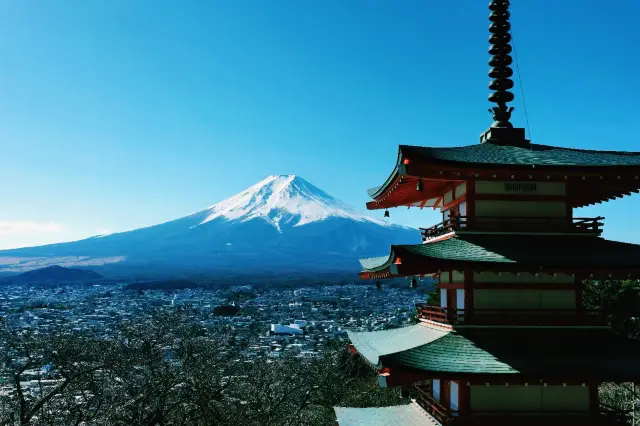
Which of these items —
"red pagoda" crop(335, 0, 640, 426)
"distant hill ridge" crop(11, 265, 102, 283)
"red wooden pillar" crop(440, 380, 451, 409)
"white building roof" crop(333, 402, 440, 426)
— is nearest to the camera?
"red pagoda" crop(335, 0, 640, 426)

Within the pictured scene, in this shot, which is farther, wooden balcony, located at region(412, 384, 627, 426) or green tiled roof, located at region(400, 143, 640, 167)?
green tiled roof, located at region(400, 143, 640, 167)

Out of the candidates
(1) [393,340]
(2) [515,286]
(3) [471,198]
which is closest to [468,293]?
(2) [515,286]

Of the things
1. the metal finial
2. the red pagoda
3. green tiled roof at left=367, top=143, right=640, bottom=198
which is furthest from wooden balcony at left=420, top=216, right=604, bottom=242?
the metal finial

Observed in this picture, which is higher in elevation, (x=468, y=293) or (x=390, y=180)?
(x=390, y=180)

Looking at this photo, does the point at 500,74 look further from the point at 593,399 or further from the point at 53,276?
the point at 53,276

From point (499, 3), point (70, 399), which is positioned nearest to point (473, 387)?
point (499, 3)

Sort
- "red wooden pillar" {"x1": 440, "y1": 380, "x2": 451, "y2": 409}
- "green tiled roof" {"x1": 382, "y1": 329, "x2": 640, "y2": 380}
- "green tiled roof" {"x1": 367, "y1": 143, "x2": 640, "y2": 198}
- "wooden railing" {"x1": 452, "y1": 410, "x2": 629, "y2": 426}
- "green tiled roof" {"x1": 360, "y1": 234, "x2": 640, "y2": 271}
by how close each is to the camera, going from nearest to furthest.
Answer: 1. "green tiled roof" {"x1": 382, "y1": 329, "x2": 640, "y2": 380}
2. "green tiled roof" {"x1": 360, "y1": 234, "x2": 640, "y2": 271}
3. "wooden railing" {"x1": 452, "y1": 410, "x2": 629, "y2": 426}
4. "green tiled roof" {"x1": 367, "y1": 143, "x2": 640, "y2": 198}
5. "red wooden pillar" {"x1": 440, "y1": 380, "x2": 451, "y2": 409}

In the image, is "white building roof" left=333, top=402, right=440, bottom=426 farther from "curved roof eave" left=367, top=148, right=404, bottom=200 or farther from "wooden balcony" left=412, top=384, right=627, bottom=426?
"curved roof eave" left=367, top=148, right=404, bottom=200

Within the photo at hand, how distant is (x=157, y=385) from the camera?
76.7 feet

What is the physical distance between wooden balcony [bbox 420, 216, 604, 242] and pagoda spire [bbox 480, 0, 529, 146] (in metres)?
2.28

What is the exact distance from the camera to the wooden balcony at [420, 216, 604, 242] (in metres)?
11.5

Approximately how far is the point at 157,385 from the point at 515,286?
55.0 ft

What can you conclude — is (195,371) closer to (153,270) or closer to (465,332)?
(465,332)

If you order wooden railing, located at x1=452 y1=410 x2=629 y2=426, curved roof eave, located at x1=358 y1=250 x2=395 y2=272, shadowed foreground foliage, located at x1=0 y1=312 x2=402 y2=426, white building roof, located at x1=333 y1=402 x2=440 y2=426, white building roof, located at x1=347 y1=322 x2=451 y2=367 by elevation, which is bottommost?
shadowed foreground foliage, located at x1=0 y1=312 x2=402 y2=426
